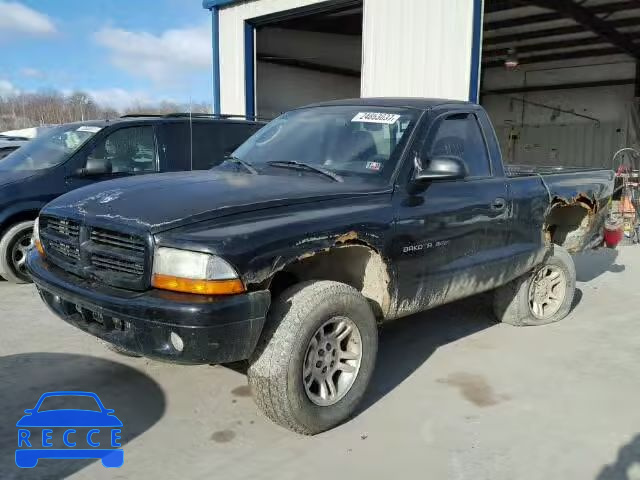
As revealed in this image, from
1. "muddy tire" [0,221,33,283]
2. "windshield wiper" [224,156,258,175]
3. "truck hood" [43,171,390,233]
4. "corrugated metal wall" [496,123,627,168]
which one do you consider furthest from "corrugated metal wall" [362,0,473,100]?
"corrugated metal wall" [496,123,627,168]

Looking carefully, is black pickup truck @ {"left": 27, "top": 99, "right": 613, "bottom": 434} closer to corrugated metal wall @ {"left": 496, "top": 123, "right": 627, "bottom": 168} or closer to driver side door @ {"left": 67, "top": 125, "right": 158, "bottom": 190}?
driver side door @ {"left": 67, "top": 125, "right": 158, "bottom": 190}

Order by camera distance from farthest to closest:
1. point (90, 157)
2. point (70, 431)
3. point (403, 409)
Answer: point (90, 157), point (403, 409), point (70, 431)

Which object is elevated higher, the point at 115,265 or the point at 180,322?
the point at 115,265

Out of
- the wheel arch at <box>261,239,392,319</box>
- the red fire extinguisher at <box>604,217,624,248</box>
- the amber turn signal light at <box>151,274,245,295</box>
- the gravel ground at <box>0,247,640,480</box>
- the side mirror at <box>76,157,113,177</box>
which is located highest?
the side mirror at <box>76,157,113,177</box>

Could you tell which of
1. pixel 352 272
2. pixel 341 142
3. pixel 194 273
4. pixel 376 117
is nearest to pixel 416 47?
pixel 376 117

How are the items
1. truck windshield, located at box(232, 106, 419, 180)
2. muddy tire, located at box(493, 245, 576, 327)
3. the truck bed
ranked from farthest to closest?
muddy tire, located at box(493, 245, 576, 327) < the truck bed < truck windshield, located at box(232, 106, 419, 180)

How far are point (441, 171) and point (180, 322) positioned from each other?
6.20ft

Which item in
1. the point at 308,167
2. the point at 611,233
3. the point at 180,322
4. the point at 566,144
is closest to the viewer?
the point at 180,322

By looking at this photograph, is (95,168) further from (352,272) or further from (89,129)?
(352,272)

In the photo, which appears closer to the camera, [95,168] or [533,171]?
[533,171]

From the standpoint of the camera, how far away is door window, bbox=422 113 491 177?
4129mm

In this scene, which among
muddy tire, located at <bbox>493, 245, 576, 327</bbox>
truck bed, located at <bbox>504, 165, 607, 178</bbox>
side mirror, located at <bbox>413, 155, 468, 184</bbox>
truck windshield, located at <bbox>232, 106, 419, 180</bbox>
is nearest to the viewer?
side mirror, located at <bbox>413, 155, 468, 184</bbox>

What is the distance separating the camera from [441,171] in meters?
3.64

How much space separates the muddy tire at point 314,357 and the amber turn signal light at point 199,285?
0.37 meters
